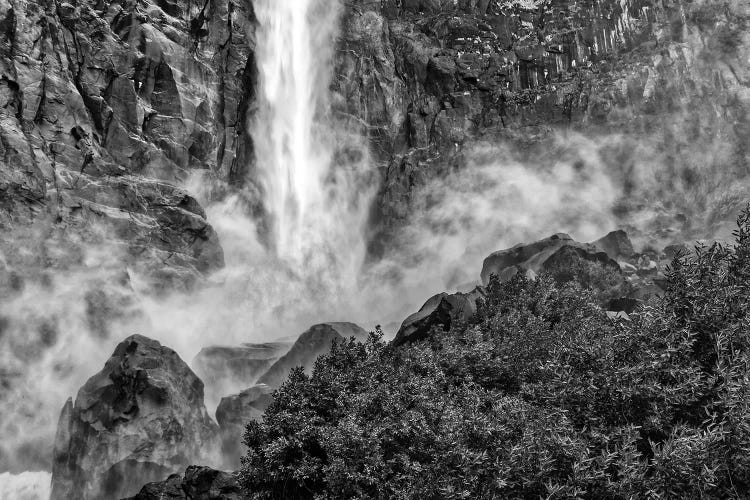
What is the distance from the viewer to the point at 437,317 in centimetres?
4194

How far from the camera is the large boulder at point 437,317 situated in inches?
1624

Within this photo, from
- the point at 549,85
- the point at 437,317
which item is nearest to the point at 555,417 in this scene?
the point at 437,317

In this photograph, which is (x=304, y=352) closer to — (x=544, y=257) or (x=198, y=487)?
(x=198, y=487)

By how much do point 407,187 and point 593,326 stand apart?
6336cm

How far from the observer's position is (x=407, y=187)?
90438 mm

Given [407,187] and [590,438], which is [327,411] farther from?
[407,187]

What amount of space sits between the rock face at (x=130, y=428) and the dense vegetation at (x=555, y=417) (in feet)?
51.6

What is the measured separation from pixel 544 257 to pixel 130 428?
3247 cm

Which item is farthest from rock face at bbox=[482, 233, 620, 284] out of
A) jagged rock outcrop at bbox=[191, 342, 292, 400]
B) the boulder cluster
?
jagged rock outcrop at bbox=[191, 342, 292, 400]

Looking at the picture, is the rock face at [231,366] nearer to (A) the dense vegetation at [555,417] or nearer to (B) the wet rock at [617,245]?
(A) the dense vegetation at [555,417]

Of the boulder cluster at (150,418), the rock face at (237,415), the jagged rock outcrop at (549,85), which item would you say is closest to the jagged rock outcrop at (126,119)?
the jagged rock outcrop at (549,85)

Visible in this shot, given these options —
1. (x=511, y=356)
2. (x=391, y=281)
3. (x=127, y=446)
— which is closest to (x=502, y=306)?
(x=511, y=356)

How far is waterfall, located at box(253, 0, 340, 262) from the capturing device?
8700 cm

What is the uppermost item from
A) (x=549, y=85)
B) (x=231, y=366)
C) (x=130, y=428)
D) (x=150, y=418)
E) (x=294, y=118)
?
(x=294, y=118)
